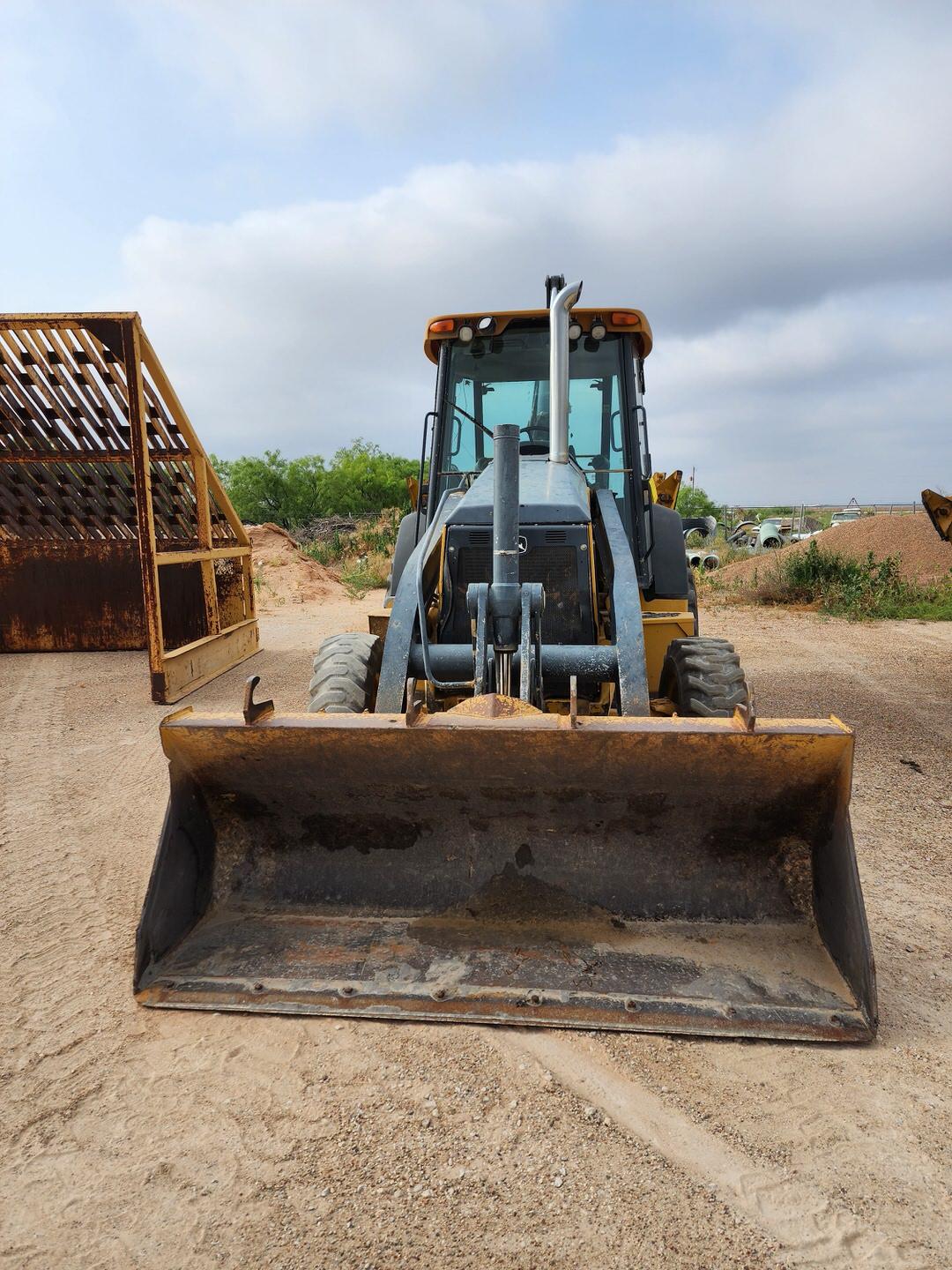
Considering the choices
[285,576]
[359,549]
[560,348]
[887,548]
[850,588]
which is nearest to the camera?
[560,348]

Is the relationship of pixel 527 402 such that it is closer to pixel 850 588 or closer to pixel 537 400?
pixel 537 400

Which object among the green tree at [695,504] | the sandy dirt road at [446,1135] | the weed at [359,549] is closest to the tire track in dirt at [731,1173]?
the sandy dirt road at [446,1135]

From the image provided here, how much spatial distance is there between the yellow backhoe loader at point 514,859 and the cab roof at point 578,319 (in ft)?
5.37

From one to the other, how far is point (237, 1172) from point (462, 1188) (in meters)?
0.55

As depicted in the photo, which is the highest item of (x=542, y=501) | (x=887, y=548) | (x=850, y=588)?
(x=542, y=501)

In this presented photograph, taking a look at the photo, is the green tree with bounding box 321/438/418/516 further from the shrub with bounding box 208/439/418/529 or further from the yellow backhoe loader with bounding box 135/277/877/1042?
the yellow backhoe loader with bounding box 135/277/877/1042

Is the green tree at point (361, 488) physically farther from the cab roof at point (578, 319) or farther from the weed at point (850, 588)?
the cab roof at point (578, 319)

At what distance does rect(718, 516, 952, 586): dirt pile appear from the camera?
619 inches

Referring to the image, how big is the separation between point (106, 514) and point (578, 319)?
6.52 meters

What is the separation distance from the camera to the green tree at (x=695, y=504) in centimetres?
4639

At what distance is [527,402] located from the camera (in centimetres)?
488

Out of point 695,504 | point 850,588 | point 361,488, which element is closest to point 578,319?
point 850,588

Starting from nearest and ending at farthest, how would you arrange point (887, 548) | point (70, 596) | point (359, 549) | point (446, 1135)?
point (446, 1135)
point (70, 596)
point (887, 548)
point (359, 549)

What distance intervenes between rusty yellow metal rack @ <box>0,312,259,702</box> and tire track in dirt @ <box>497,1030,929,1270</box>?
544 centimetres
